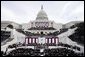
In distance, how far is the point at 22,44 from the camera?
151 ft

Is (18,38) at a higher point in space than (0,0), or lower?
lower

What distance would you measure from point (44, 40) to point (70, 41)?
223 inches

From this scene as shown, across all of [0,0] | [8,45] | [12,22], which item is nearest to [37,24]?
[12,22]

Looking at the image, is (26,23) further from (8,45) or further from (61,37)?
(8,45)

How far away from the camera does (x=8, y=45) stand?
143 ft

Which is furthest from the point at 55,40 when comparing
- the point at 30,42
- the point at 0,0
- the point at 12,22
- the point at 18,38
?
the point at 12,22

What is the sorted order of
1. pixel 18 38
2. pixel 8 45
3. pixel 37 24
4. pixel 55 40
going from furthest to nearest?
pixel 37 24
pixel 18 38
pixel 55 40
pixel 8 45

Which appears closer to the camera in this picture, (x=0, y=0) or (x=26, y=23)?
(x=0, y=0)

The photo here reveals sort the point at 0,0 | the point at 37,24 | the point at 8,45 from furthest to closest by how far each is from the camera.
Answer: the point at 37,24 < the point at 8,45 < the point at 0,0

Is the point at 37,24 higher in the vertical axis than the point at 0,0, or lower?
lower

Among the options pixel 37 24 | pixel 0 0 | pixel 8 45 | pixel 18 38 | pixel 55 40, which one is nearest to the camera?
pixel 0 0

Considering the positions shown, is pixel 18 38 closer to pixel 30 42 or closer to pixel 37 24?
pixel 30 42

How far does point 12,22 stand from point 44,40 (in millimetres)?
27953

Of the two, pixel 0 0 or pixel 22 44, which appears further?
→ pixel 22 44
